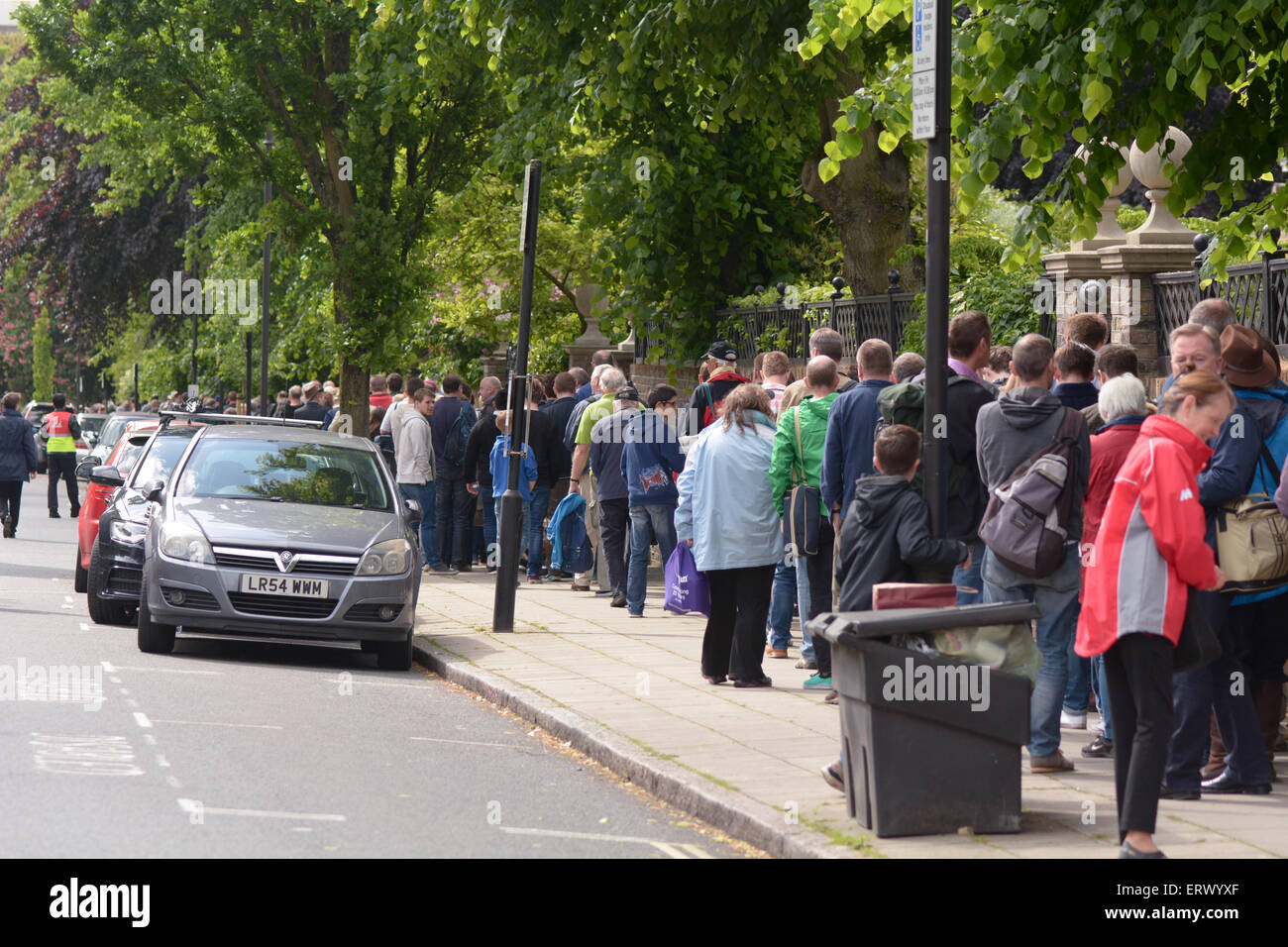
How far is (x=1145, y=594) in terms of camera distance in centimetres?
617

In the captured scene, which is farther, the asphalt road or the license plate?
the license plate

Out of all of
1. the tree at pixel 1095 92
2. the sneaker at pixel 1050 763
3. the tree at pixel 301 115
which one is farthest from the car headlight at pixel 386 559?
the tree at pixel 301 115

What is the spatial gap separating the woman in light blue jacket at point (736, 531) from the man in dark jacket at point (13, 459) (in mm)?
16801

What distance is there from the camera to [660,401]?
48.7ft

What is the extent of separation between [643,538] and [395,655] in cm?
286

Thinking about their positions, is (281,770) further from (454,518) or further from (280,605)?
(454,518)

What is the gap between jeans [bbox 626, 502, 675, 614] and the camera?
570 inches

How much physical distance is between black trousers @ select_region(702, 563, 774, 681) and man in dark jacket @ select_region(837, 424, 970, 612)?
8.67 feet

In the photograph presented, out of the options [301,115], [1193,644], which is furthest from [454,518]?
[1193,644]

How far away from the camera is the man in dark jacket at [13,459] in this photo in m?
25.2

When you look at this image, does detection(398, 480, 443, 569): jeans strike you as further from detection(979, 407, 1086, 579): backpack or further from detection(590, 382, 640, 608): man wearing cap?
detection(979, 407, 1086, 579): backpack

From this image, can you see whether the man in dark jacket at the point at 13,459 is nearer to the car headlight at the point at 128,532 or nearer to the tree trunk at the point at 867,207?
the car headlight at the point at 128,532

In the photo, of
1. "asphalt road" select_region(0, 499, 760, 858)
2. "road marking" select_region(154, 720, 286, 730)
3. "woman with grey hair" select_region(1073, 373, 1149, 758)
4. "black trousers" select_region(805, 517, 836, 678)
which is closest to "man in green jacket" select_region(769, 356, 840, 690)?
"black trousers" select_region(805, 517, 836, 678)
